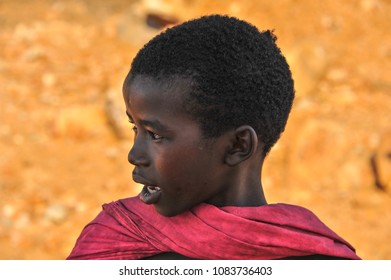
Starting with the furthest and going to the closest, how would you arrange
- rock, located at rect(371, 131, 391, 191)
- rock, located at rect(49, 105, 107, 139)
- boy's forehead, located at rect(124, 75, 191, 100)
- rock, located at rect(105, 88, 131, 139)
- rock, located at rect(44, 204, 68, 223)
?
1. rock, located at rect(49, 105, 107, 139)
2. rock, located at rect(105, 88, 131, 139)
3. rock, located at rect(371, 131, 391, 191)
4. rock, located at rect(44, 204, 68, 223)
5. boy's forehead, located at rect(124, 75, 191, 100)

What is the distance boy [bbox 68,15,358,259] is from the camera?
4.88 feet

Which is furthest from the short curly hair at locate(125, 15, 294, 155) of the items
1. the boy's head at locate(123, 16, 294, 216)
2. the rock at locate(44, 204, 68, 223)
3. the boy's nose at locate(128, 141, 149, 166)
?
the rock at locate(44, 204, 68, 223)

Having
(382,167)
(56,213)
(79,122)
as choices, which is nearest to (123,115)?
(79,122)

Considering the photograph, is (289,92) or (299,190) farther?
(299,190)

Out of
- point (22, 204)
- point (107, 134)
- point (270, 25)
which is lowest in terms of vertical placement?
point (22, 204)

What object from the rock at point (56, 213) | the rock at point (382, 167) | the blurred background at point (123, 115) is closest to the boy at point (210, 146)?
the blurred background at point (123, 115)

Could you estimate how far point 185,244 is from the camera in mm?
1565

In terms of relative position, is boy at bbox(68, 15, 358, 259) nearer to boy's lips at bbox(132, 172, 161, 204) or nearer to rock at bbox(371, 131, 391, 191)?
boy's lips at bbox(132, 172, 161, 204)

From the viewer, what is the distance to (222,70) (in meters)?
1.50

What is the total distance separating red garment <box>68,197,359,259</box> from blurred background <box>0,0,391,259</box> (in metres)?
2.69
